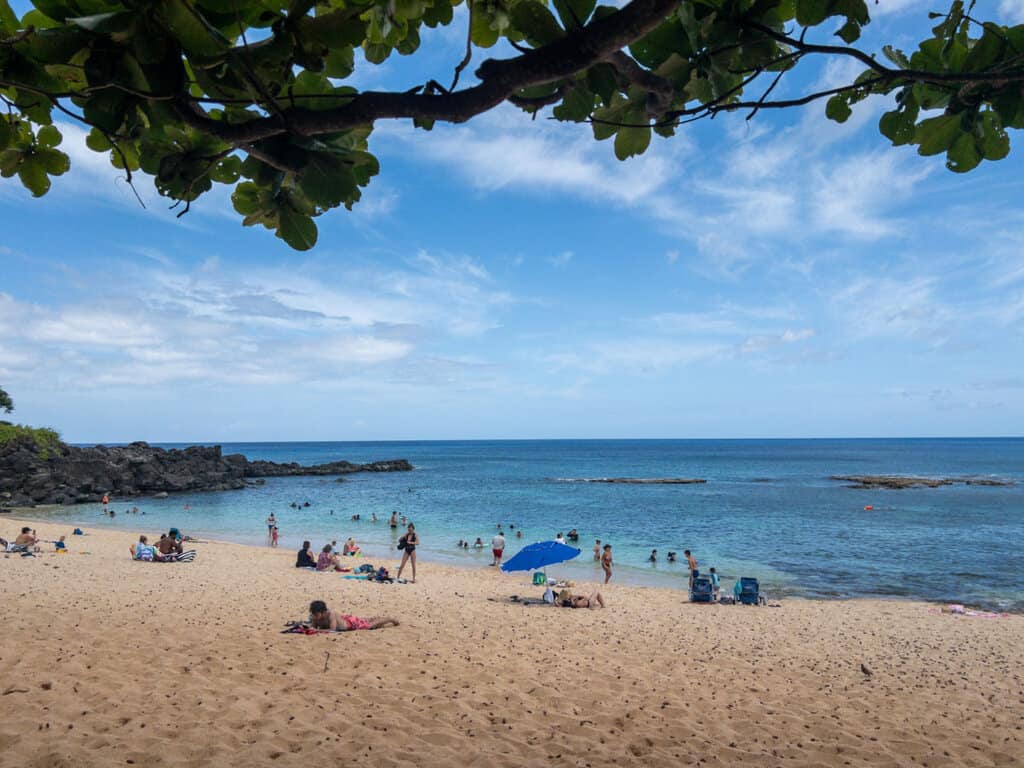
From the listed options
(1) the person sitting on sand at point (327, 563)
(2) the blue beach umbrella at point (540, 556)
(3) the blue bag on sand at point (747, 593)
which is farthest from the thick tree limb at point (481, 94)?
(1) the person sitting on sand at point (327, 563)

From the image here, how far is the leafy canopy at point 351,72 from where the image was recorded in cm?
166

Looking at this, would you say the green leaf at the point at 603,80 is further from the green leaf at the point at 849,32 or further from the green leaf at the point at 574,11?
the green leaf at the point at 849,32

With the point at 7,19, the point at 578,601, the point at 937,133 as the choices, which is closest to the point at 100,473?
the point at 578,601

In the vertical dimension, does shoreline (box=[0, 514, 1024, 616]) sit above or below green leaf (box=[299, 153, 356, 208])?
below

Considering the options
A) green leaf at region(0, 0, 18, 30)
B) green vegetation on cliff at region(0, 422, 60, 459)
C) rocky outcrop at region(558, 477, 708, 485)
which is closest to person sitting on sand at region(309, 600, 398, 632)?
green leaf at region(0, 0, 18, 30)

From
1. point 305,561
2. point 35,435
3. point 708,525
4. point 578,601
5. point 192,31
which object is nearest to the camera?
point 192,31

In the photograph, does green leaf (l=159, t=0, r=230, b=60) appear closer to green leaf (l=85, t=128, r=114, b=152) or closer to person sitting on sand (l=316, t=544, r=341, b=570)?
green leaf (l=85, t=128, r=114, b=152)

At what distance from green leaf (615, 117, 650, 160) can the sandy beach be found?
4.21 meters

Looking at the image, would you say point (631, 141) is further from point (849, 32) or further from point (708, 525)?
point (708, 525)

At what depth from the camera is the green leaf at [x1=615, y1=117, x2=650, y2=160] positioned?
7.31ft

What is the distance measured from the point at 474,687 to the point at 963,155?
19.5ft

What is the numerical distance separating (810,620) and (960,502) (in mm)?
40737

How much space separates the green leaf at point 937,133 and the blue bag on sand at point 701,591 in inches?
580

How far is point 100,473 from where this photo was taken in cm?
4678
